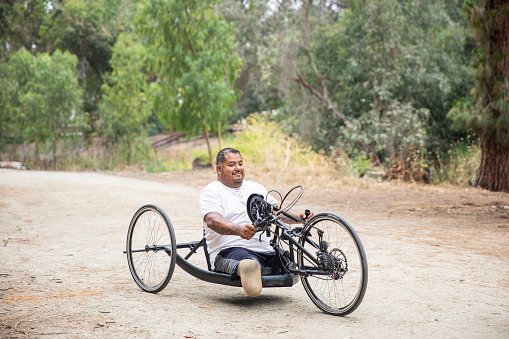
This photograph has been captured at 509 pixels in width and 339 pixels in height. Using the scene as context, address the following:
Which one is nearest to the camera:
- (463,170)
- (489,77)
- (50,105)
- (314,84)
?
(489,77)

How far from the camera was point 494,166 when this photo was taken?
606 inches

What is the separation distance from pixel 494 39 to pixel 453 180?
452 centimetres

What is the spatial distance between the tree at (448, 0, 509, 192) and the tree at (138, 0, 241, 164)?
27.8ft

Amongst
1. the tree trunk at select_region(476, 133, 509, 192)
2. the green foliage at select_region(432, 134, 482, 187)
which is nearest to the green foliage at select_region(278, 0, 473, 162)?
the green foliage at select_region(432, 134, 482, 187)

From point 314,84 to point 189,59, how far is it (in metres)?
6.28

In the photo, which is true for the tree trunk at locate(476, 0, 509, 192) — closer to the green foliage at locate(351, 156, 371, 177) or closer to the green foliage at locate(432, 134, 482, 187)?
the green foliage at locate(432, 134, 482, 187)

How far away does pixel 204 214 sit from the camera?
4754mm

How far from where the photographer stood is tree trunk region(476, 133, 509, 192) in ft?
49.9

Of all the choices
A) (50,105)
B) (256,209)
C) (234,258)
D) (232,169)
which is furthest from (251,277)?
(50,105)

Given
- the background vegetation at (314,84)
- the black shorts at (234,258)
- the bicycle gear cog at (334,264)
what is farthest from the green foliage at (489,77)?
the bicycle gear cog at (334,264)

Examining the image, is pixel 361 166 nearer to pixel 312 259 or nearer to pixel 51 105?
pixel 312 259

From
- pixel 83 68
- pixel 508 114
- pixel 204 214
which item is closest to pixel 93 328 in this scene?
pixel 204 214

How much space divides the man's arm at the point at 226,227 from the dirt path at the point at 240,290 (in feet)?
2.00

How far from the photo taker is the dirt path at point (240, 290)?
3934mm
